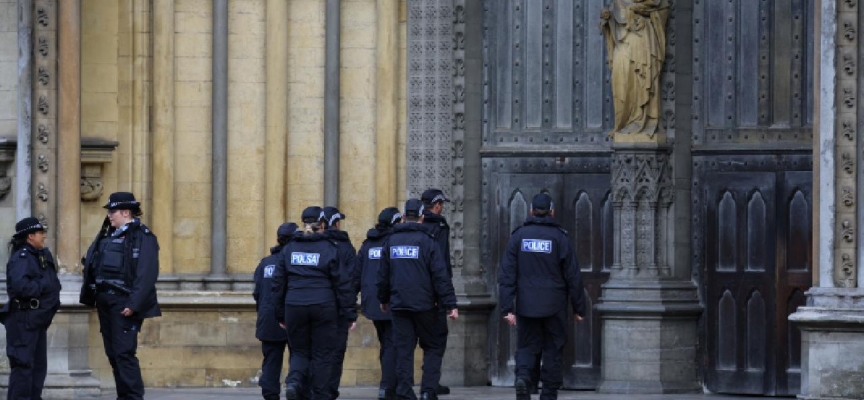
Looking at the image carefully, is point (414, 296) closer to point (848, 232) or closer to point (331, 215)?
point (331, 215)

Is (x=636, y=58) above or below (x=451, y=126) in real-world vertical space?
above

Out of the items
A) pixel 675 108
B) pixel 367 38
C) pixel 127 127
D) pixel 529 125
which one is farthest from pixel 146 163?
pixel 675 108

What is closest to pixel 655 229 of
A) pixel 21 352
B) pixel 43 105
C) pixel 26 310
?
pixel 43 105

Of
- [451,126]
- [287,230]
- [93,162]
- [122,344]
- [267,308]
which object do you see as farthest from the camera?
[451,126]

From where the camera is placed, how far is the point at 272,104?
21.7 metres

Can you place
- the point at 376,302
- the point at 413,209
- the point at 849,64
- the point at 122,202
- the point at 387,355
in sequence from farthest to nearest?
the point at 376,302 → the point at 387,355 → the point at 413,209 → the point at 849,64 → the point at 122,202

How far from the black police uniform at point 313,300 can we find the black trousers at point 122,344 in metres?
1.39

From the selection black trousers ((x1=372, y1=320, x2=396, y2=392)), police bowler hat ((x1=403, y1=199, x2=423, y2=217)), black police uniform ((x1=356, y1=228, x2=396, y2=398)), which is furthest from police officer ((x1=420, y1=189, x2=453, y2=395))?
black trousers ((x1=372, y1=320, x2=396, y2=392))

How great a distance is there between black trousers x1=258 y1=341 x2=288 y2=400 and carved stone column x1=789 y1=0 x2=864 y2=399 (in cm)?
474

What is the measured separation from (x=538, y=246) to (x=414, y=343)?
1.44 m

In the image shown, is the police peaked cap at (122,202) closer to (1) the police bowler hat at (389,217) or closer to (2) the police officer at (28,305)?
(2) the police officer at (28,305)

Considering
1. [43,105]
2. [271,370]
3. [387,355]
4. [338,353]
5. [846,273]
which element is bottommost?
[271,370]

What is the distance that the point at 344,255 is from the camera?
62.1ft

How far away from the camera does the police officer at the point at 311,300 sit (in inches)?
725
